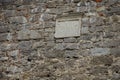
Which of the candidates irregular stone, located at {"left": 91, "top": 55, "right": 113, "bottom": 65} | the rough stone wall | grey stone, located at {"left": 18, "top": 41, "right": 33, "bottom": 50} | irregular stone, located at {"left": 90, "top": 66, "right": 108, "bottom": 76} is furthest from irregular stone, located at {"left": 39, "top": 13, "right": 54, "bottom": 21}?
irregular stone, located at {"left": 90, "top": 66, "right": 108, "bottom": 76}

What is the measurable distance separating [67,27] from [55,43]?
1.06 feet

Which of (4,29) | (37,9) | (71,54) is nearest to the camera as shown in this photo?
(71,54)

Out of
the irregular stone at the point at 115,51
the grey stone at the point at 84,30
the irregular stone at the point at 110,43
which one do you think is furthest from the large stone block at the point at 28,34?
the irregular stone at the point at 115,51

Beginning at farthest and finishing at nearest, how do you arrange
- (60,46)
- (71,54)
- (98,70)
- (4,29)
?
(4,29) < (60,46) < (71,54) < (98,70)

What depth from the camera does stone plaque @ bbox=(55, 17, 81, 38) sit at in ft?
17.8

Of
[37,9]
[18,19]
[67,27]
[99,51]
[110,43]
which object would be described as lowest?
[99,51]

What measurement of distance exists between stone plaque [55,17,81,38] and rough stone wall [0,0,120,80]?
7 cm

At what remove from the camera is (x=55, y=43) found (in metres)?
5.48

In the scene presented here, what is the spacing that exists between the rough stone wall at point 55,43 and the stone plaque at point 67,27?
Result: 72 mm

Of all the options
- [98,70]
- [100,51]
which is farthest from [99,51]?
[98,70]

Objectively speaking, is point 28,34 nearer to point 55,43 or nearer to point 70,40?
point 55,43

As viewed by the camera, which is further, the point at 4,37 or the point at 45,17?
the point at 4,37

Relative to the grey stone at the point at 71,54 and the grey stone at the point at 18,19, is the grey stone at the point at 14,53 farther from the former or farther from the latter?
the grey stone at the point at 71,54

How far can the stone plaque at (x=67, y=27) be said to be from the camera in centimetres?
542
